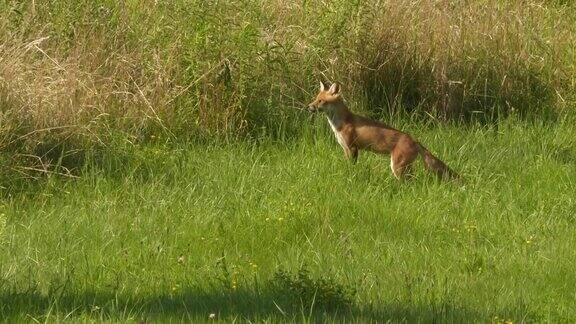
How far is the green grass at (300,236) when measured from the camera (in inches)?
270

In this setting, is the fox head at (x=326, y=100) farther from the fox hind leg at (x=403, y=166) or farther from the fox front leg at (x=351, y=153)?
the fox hind leg at (x=403, y=166)

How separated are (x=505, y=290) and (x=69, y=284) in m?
2.69

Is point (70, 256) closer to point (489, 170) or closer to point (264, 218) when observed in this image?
point (264, 218)

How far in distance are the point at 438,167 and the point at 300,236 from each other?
2.14m

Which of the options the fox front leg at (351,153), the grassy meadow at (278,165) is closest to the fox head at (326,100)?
the grassy meadow at (278,165)

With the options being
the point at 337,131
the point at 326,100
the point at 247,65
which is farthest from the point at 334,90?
the point at 247,65

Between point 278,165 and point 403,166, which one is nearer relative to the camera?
point 403,166

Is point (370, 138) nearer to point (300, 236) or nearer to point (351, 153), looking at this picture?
point (351, 153)

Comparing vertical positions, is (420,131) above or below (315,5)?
below

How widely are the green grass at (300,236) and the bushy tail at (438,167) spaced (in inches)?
4.4

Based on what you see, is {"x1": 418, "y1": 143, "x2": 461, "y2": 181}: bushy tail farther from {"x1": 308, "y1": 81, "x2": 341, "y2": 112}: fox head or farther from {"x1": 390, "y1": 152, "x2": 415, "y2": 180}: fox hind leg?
{"x1": 308, "y1": 81, "x2": 341, "y2": 112}: fox head

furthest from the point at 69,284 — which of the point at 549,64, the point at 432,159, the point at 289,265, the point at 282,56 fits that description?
the point at 549,64

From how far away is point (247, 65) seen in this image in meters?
12.0

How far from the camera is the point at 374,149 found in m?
11.0
